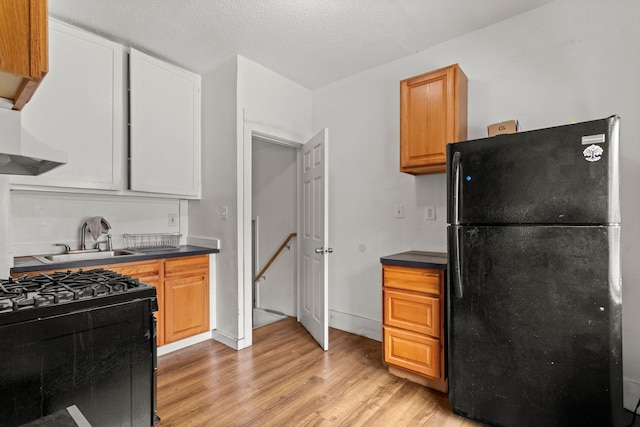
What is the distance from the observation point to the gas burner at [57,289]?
113cm

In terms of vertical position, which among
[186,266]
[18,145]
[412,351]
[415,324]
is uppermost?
[18,145]

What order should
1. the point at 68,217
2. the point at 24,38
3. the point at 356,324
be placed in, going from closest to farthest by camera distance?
the point at 24,38
the point at 68,217
the point at 356,324

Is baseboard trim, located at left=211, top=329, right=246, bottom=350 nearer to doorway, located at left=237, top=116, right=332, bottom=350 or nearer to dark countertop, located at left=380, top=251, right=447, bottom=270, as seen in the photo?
doorway, located at left=237, top=116, right=332, bottom=350

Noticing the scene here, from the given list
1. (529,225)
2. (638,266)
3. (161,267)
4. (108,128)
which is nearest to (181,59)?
(108,128)

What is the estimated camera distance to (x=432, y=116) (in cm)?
243

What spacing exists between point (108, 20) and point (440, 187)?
2878 mm

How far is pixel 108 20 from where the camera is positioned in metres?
2.40

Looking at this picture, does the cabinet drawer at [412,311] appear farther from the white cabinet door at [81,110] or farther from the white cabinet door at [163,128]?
the white cabinet door at [81,110]

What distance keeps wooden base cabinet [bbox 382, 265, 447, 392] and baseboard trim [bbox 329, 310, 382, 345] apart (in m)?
0.63

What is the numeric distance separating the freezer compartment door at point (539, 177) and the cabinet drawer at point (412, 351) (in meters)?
→ 0.91

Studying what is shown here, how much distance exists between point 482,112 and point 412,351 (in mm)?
1885

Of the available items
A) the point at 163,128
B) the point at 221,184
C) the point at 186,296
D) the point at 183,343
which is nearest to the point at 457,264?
the point at 221,184

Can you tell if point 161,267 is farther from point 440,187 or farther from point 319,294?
point 440,187

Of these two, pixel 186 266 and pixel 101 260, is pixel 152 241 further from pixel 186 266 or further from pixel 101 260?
pixel 101 260
